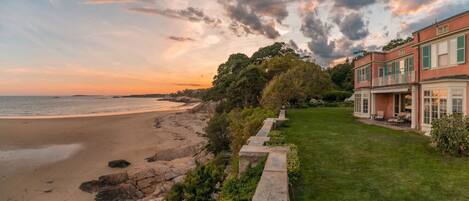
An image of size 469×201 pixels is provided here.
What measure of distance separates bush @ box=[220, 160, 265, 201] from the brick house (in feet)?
36.4

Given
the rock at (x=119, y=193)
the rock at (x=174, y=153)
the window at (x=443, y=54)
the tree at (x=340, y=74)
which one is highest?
the tree at (x=340, y=74)

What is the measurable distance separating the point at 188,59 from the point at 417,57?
21452mm

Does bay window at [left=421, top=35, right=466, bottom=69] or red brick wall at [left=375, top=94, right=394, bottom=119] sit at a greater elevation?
bay window at [left=421, top=35, right=466, bottom=69]

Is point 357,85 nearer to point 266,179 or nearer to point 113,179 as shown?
point 113,179

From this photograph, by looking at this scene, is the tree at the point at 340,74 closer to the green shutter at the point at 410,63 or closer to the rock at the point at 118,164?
the green shutter at the point at 410,63

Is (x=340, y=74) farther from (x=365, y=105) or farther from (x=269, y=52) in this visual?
(x=365, y=105)

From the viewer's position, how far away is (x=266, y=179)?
5.12 m

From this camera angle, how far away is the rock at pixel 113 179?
49.8ft

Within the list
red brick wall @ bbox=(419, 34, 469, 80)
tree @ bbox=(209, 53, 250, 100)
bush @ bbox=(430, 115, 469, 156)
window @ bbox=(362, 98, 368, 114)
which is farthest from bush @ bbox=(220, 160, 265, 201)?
tree @ bbox=(209, 53, 250, 100)

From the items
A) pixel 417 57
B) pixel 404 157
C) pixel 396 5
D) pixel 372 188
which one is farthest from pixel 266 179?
pixel 396 5

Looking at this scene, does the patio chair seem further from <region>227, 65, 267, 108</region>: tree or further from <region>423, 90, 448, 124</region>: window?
<region>227, 65, 267, 108</region>: tree

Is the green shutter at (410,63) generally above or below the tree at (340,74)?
below

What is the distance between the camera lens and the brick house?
12539 millimetres

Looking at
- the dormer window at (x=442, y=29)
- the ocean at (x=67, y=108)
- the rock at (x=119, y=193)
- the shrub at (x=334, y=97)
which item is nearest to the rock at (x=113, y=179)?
the rock at (x=119, y=193)
